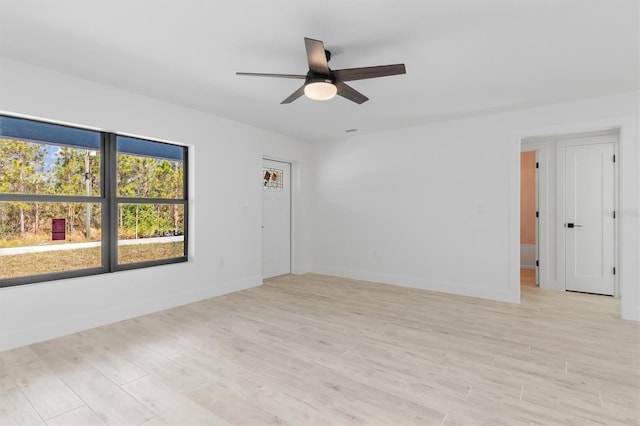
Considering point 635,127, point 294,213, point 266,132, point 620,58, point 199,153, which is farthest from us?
point 294,213

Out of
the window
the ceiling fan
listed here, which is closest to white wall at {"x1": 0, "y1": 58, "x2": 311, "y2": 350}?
the window

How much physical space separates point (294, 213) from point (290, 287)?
5.41 ft

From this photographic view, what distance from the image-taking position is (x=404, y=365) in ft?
8.55

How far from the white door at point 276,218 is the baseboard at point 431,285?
0.81 meters

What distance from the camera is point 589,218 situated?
16.2ft

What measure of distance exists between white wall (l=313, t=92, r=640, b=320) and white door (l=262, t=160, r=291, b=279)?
600 millimetres

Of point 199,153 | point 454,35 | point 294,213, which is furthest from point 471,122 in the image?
point 199,153

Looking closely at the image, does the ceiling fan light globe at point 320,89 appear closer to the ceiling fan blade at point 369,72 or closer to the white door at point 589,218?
the ceiling fan blade at point 369,72

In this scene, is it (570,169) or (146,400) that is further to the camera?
(570,169)

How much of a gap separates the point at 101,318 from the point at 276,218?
3183mm

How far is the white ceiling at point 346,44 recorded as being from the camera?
7.30 ft

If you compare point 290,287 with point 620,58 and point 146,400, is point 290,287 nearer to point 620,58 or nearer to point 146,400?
point 146,400

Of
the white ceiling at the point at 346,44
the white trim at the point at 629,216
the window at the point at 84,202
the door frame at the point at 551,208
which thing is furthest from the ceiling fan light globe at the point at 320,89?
the door frame at the point at 551,208

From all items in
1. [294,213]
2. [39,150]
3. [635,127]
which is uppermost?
[635,127]
